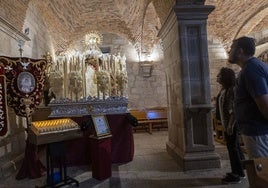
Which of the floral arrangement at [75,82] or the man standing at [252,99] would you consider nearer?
the man standing at [252,99]

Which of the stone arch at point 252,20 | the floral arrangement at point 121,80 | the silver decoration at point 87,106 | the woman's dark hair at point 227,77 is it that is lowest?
the silver decoration at point 87,106

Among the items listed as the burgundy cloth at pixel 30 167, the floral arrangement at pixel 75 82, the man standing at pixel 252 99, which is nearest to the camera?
the man standing at pixel 252 99

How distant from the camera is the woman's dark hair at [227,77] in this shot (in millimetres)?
2979

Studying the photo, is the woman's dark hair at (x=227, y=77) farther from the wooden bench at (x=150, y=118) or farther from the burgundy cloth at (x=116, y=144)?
the wooden bench at (x=150, y=118)

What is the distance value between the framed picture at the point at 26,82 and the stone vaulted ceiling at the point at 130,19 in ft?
10.4

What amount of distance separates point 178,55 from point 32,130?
7.80ft

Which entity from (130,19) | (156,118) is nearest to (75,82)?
(156,118)

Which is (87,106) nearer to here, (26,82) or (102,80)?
(102,80)

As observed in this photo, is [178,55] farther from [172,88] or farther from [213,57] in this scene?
[213,57]

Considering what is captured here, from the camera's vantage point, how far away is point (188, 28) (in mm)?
3754

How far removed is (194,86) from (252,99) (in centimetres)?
195

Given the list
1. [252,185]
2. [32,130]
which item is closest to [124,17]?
[32,130]

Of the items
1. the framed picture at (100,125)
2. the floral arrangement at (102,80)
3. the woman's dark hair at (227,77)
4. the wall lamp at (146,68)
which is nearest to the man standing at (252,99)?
the woman's dark hair at (227,77)

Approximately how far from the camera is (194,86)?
3746 millimetres
